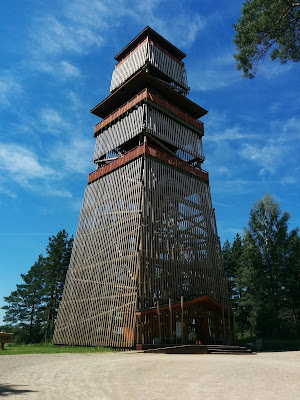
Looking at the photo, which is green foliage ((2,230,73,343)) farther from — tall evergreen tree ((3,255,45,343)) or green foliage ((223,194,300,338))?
green foliage ((223,194,300,338))

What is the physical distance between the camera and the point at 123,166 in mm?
24953

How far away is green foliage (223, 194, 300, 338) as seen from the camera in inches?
1053

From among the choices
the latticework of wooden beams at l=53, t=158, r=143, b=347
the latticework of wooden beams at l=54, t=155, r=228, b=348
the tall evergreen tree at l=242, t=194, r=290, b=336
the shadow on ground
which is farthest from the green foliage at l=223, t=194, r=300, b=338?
the shadow on ground

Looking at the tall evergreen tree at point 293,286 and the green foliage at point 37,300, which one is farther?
the green foliage at point 37,300

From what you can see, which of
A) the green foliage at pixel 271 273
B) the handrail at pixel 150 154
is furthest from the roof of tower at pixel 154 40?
the green foliage at pixel 271 273

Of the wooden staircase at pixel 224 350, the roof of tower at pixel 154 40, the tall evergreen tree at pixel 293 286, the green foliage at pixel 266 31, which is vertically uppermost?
the roof of tower at pixel 154 40

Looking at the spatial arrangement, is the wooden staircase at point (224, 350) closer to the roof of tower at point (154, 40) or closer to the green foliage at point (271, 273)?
the green foliage at point (271, 273)

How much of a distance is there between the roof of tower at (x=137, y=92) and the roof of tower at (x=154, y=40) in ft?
23.4

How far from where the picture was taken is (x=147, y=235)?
20156 mm

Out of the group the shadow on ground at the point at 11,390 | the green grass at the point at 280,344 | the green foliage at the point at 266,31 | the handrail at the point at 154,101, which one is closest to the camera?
the shadow on ground at the point at 11,390

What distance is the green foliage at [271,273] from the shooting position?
26.7 m

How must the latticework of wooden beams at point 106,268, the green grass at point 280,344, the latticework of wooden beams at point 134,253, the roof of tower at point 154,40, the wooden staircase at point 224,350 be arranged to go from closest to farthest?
the wooden staircase at point 224,350 < the latticework of wooden beams at point 106,268 < the latticework of wooden beams at point 134,253 < the green grass at point 280,344 < the roof of tower at point 154,40

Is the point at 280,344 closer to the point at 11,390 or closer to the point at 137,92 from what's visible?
the point at 11,390

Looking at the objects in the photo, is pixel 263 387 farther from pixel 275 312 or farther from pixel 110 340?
pixel 275 312
